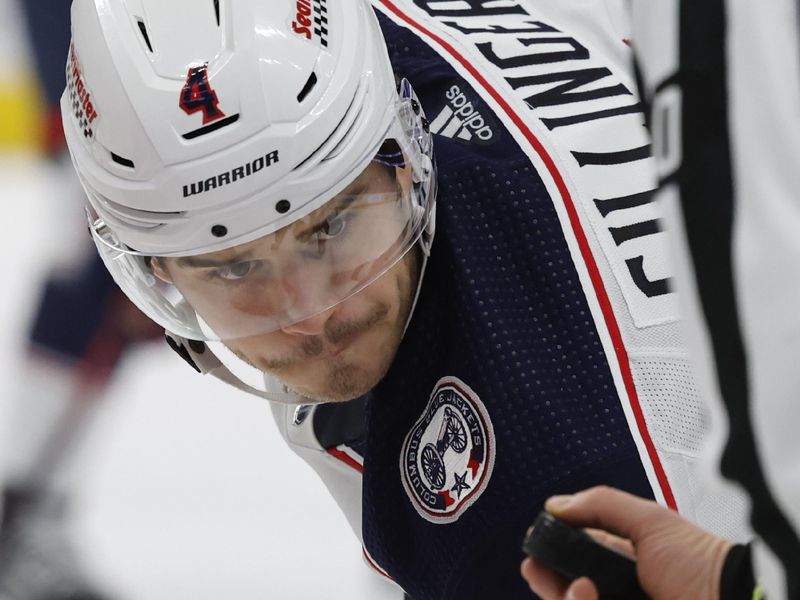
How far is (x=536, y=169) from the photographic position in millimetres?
1212

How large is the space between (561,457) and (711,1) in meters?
0.68

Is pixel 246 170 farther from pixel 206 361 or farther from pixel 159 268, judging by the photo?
pixel 206 361

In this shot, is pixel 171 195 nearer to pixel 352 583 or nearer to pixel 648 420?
pixel 648 420

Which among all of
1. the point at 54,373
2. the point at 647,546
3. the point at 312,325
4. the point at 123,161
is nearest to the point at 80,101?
the point at 123,161

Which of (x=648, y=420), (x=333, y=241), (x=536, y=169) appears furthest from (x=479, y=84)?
(x=648, y=420)

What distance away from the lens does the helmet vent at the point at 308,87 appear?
41.3 inches

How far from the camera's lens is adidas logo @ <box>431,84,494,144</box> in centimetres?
125

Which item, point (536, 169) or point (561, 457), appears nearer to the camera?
point (561, 457)

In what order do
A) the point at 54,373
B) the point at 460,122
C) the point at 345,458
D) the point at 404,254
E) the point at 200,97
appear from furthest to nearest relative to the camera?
the point at 54,373 < the point at 345,458 < the point at 460,122 < the point at 404,254 < the point at 200,97

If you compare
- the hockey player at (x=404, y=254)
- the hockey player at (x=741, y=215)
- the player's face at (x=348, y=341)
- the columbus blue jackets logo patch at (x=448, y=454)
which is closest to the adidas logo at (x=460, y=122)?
the hockey player at (x=404, y=254)

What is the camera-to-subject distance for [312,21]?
1092 millimetres

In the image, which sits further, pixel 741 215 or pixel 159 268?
pixel 159 268

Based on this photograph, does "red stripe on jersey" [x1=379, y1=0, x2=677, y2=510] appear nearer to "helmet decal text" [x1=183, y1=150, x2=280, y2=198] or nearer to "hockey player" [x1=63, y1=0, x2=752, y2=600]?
"hockey player" [x1=63, y1=0, x2=752, y2=600]

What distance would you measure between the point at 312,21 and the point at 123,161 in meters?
0.21
